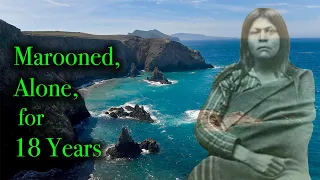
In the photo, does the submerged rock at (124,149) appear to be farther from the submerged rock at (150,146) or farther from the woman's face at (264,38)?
the woman's face at (264,38)

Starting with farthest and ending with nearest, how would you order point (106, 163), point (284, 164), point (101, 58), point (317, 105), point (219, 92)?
1. point (317, 105)
2. point (106, 163)
3. point (101, 58)
4. point (219, 92)
5. point (284, 164)

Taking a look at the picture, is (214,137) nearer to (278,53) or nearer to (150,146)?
(278,53)

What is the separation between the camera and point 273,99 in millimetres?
4273

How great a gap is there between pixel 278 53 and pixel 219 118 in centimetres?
111

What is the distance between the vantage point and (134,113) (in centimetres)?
4741

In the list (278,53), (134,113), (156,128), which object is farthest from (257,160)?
(134,113)

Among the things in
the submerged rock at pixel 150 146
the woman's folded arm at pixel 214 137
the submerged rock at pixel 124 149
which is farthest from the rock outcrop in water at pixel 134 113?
the woman's folded arm at pixel 214 137

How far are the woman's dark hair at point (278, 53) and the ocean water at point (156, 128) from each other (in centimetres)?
2526

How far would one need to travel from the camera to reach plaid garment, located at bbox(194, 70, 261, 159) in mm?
4078

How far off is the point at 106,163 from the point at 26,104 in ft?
→ 29.0

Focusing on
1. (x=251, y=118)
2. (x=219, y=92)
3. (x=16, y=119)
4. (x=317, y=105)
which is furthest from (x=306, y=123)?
(x=317, y=105)

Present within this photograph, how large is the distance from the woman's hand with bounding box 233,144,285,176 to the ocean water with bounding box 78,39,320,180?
2541 centimetres

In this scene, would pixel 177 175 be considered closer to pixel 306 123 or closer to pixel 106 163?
pixel 106 163

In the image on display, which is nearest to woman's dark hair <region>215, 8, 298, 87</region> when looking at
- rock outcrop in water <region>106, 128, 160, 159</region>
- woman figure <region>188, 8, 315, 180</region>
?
woman figure <region>188, 8, 315, 180</region>
